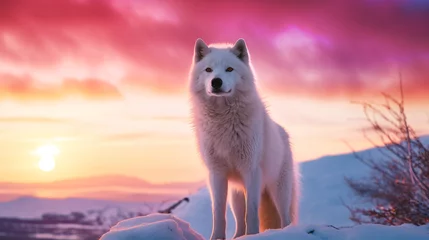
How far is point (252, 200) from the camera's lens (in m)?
6.52

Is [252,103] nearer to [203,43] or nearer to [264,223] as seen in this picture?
[203,43]

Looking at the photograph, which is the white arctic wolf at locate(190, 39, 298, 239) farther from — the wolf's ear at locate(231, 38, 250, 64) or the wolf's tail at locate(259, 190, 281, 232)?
the wolf's tail at locate(259, 190, 281, 232)

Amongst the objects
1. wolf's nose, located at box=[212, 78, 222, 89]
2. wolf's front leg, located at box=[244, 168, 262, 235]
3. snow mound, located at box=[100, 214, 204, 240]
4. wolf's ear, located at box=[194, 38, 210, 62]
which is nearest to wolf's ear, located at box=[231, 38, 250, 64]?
wolf's ear, located at box=[194, 38, 210, 62]

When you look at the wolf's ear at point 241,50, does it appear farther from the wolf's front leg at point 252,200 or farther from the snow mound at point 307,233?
the snow mound at point 307,233

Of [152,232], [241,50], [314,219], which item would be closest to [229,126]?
[241,50]

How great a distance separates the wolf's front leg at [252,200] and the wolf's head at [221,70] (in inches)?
41.4

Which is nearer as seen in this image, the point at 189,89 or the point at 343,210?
the point at 189,89

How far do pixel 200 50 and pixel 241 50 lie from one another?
1.74 feet

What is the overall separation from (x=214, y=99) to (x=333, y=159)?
29.5 feet

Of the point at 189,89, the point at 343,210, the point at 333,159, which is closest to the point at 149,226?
the point at 189,89

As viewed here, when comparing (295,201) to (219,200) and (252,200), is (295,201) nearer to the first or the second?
(252,200)

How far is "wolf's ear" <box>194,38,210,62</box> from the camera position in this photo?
6871mm

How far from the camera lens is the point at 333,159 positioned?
48.7 feet

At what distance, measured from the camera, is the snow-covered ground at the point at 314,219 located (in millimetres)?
3994
